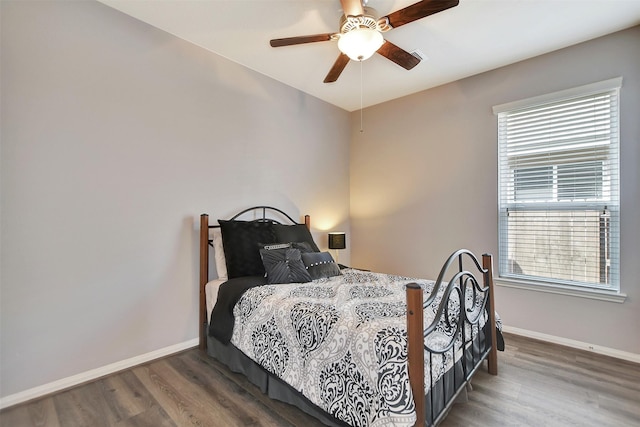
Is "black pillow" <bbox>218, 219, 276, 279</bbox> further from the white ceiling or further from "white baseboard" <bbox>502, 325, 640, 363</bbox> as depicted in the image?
"white baseboard" <bbox>502, 325, 640, 363</bbox>

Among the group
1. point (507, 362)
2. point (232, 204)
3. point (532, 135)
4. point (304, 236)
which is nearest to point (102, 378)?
point (232, 204)

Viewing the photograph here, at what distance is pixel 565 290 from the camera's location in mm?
2713

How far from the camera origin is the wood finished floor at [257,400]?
5.61ft

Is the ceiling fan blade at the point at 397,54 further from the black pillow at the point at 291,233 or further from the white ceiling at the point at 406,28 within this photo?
the black pillow at the point at 291,233

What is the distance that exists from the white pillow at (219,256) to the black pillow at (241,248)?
0.12 meters

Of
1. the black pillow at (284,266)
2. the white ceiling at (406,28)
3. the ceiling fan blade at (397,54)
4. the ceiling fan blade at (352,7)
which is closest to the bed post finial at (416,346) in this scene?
the black pillow at (284,266)

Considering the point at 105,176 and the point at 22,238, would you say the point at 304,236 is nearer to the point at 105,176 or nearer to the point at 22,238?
the point at 105,176

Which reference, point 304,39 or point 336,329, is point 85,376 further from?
point 304,39

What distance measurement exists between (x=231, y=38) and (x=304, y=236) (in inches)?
79.1

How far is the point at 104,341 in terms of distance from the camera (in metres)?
2.21

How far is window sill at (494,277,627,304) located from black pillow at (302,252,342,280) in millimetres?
1819

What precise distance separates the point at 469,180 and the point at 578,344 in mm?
1826

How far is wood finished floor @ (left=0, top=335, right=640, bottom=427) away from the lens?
1.71m

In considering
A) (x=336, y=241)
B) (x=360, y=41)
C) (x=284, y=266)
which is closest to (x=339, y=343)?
(x=284, y=266)
